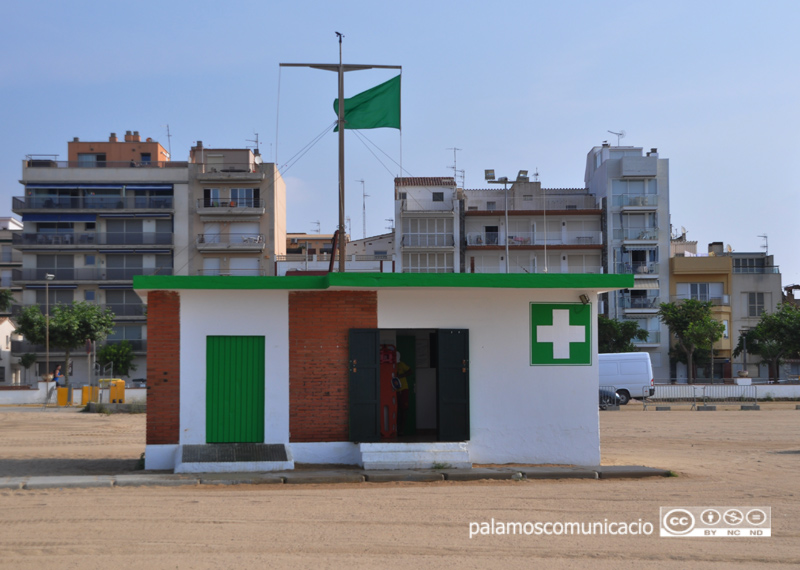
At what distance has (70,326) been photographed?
48.8 meters

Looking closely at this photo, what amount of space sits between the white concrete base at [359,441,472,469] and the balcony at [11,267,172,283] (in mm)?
50348

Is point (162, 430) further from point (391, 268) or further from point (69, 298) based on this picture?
point (69, 298)

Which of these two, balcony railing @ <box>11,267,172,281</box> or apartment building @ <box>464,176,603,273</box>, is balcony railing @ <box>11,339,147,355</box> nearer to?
balcony railing @ <box>11,267,172,281</box>

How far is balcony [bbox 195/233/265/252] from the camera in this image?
198 ft

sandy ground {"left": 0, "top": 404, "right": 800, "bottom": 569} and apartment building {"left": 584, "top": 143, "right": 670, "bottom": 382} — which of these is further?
apartment building {"left": 584, "top": 143, "right": 670, "bottom": 382}

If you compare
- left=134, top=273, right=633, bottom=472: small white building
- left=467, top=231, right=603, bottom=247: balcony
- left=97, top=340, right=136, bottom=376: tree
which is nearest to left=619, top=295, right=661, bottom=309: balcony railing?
left=467, top=231, right=603, bottom=247: balcony

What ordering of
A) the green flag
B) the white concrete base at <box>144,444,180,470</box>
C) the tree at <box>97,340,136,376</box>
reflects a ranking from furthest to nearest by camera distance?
the tree at <box>97,340,136,376</box> → the green flag → the white concrete base at <box>144,444,180,470</box>

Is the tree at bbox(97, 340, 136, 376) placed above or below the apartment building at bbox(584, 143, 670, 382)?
below

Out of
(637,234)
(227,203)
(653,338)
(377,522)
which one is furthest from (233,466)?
(637,234)

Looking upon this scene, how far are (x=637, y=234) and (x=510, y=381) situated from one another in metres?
52.3

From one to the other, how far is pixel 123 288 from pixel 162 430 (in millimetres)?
49765

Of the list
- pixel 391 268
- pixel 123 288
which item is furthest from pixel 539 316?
pixel 123 288

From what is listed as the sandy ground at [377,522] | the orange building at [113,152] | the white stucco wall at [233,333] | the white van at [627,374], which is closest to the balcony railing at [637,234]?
the white van at [627,374]

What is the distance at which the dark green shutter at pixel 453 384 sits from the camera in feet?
45.3
